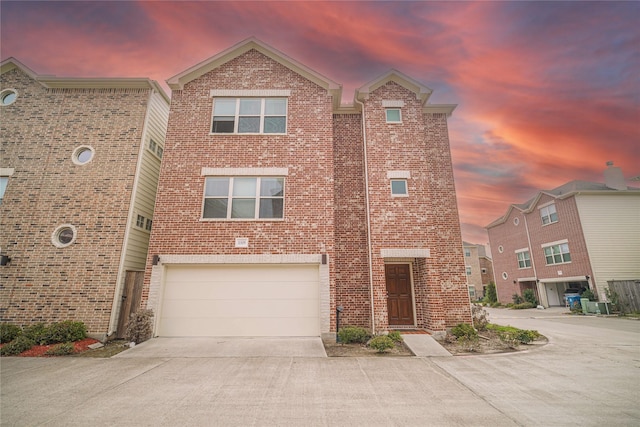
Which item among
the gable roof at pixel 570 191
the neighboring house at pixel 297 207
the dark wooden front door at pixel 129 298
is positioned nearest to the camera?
the dark wooden front door at pixel 129 298

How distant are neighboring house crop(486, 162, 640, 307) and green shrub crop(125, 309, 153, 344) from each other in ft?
84.0

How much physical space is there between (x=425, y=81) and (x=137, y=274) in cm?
1373

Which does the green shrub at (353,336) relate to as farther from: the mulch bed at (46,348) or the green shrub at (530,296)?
the green shrub at (530,296)

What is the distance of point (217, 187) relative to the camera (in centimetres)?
1030

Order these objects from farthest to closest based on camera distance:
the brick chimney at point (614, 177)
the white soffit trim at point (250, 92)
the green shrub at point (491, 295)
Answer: the green shrub at point (491, 295) < the brick chimney at point (614, 177) < the white soffit trim at point (250, 92)

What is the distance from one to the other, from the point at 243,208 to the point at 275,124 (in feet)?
12.0

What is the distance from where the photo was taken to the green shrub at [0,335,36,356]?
24.7 feet

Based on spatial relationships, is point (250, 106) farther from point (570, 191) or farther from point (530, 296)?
point (530, 296)

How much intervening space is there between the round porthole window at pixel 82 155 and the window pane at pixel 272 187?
6556mm

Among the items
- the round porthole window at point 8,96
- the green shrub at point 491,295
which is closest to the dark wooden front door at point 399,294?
the round porthole window at point 8,96

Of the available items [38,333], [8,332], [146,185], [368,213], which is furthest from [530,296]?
[8,332]

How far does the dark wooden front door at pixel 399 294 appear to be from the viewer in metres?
10.5

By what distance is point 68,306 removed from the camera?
8.98m

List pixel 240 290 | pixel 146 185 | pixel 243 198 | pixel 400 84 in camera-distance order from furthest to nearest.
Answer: pixel 400 84
pixel 146 185
pixel 243 198
pixel 240 290
